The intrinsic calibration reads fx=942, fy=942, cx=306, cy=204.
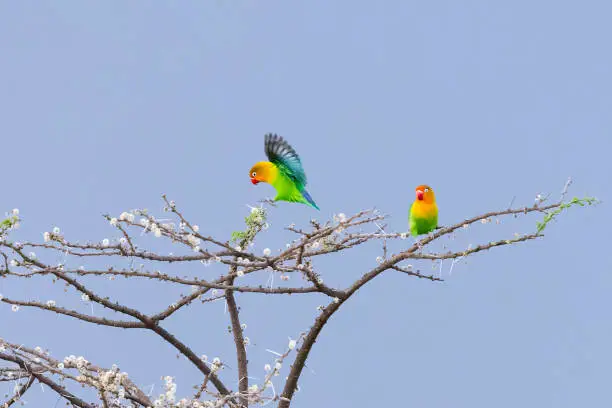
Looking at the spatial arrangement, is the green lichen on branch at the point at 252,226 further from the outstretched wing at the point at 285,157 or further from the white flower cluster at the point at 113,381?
the white flower cluster at the point at 113,381

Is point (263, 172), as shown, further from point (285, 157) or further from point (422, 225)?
point (422, 225)

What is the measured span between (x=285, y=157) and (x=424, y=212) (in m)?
1.42

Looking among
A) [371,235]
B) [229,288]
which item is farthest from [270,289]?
[371,235]

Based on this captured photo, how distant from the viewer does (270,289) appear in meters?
7.82

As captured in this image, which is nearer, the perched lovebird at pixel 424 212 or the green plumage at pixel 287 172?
the perched lovebird at pixel 424 212

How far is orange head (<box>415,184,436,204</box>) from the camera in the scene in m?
7.95

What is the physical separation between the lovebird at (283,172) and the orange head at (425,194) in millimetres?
1016

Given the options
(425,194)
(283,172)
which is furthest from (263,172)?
(425,194)

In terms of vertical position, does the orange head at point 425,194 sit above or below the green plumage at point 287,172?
below

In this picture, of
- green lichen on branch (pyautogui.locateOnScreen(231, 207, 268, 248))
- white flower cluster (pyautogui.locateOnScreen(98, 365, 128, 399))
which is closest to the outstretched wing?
green lichen on branch (pyautogui.locateOnScreen(231, 207, 268, 248))

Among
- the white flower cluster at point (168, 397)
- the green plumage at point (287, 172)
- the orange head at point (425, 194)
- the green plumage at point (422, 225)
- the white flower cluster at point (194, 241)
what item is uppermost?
the green plumage at point (287, 172)

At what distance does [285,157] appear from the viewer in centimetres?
852

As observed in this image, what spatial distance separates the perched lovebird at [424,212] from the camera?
312 inches

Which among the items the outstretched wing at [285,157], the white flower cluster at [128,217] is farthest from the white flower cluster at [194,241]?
the outstretched wing at [285,157]
